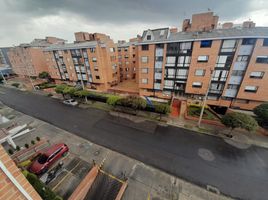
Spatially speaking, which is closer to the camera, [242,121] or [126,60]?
[242,121]

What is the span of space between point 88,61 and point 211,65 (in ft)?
91.7

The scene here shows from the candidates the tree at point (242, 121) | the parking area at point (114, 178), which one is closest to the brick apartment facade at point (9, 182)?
the parking area at point (114, 178)

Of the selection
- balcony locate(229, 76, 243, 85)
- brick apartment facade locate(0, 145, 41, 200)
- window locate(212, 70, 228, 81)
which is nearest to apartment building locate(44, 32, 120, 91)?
window locate(212, 70, 228, 81)

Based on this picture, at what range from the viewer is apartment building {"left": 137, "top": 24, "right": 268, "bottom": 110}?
56.1 ft

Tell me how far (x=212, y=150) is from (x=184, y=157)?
381 cm

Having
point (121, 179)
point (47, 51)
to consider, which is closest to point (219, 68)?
point (121, 179)

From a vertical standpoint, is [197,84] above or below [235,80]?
below

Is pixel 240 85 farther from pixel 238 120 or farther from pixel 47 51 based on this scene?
pixel 47 51

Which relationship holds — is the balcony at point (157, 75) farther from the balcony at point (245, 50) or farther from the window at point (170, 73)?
the balcony at point (245, 50)

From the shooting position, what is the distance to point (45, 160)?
11.3 meters

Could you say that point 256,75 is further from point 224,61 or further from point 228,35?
point 228,35

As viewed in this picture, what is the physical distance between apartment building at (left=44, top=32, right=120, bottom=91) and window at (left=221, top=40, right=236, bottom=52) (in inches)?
992

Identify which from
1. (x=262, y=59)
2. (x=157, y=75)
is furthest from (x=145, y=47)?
(x=262, y=59)

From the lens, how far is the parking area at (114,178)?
30.6 feet
